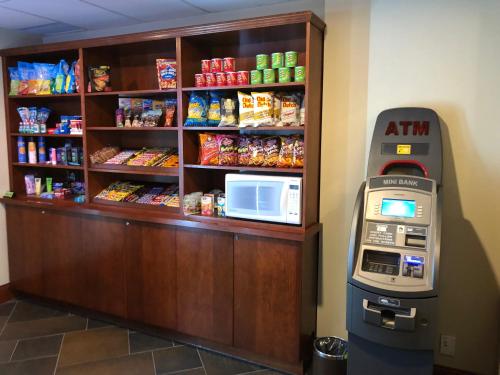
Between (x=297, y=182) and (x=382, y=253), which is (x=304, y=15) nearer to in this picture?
(x=297, y=182)

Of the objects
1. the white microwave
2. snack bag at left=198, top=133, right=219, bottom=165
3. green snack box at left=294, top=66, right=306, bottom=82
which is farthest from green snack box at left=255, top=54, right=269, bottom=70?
the white microwave

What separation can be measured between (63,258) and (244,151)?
196 centimetres

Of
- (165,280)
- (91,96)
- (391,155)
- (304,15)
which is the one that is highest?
(304,15)

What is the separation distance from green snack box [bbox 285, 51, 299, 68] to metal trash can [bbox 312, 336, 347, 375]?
1.85 m

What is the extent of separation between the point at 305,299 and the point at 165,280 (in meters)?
1.10

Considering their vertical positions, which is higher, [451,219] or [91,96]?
[91,96]

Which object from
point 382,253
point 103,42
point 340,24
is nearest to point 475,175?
point 382,253

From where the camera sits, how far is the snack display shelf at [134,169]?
318 centimetres

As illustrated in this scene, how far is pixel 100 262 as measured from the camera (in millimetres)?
3389

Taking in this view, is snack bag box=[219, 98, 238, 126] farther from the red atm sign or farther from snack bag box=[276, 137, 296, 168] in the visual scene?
the red atm sign

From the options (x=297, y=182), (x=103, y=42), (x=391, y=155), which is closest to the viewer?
(x=391, y=155)

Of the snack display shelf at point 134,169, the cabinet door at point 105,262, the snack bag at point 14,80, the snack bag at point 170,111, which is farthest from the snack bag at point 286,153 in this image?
the snack bag at point 14,80

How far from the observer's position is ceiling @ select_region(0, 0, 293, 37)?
295 cm

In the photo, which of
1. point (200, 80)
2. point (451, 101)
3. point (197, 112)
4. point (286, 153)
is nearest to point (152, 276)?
point (197, 112)
